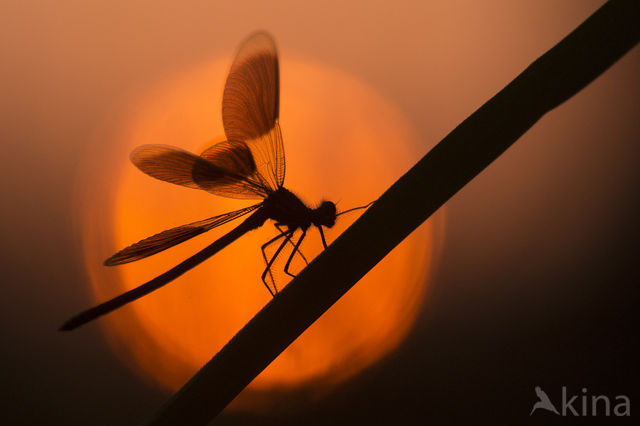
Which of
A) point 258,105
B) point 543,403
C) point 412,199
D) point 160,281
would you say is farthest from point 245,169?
point 543,403

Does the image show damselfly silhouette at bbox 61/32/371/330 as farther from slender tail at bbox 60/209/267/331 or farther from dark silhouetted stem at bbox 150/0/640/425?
dark silhouetted stem at bbox 150/0/640/425

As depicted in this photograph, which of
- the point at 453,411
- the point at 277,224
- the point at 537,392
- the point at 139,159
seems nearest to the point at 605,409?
the point at 537,392

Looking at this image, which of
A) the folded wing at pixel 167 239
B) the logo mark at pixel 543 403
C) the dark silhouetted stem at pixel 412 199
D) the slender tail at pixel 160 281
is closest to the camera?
the dark silhouetted stem at pixel 412 199

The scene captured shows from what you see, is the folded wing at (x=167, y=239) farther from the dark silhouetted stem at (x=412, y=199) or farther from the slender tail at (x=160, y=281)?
the dark silhouetted stem at (x=412, y=199)

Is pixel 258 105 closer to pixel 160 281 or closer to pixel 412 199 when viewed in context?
pixel 160 281

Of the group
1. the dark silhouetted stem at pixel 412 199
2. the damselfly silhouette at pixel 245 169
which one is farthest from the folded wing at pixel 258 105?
the dark silhouetted stem at pixel 412 199

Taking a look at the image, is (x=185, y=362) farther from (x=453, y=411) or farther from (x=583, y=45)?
(x=583, y=45)
